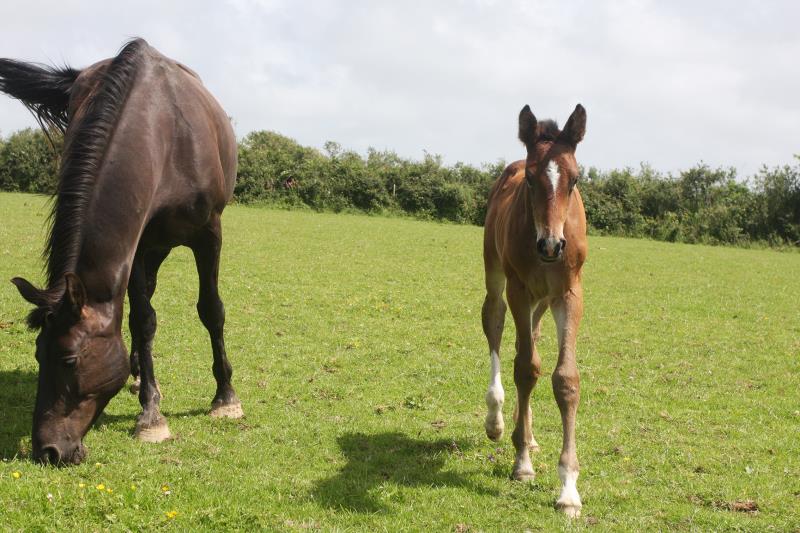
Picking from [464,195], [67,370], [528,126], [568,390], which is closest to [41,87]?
[67,370]

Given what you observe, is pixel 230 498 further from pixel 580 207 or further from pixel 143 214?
pixel 580 207

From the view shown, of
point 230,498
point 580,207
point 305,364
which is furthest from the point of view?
point 305,364

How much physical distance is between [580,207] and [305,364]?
157 inches

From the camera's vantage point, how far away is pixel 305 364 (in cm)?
794

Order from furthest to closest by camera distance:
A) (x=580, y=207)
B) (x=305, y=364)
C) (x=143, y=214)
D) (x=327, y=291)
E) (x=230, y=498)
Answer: (x=327, y=291), (x=305, y=364), (x=580, y=207), (x=143, y=214), (x=230, y=498)

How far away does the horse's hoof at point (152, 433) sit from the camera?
5.11 metres

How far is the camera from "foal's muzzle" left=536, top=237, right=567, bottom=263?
4051mm

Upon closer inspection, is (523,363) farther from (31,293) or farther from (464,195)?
(464,195)

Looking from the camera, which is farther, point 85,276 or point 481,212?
point 481,212

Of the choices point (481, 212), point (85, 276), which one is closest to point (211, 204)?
point (85, 276)

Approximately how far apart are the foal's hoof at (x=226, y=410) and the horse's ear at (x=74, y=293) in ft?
6.68

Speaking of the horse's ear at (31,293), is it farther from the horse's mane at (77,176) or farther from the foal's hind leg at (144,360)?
the foal's hind leg at (144,360)

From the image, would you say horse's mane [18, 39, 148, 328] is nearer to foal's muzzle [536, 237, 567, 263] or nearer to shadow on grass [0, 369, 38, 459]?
shadow on grass [0, 369, 38, 459]

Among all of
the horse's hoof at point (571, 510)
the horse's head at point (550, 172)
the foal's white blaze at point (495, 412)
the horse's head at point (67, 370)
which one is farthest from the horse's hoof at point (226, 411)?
the horse's head at point (550, 172)
